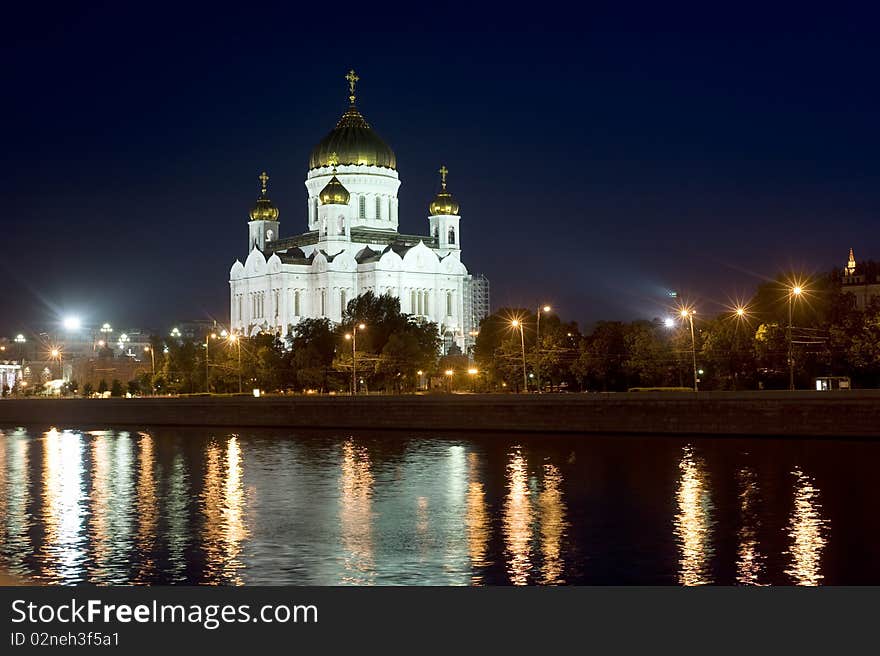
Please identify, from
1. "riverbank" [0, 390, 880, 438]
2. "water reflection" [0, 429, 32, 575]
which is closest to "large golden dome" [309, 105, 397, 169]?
"riverbank" [0, 390, 880, 438]

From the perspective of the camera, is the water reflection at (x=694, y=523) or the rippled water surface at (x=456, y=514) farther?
the rippled water surface at (x=456, y=514)

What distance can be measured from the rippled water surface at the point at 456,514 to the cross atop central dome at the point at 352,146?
58.2 meters

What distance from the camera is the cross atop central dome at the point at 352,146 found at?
101 m

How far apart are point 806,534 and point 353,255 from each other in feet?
254

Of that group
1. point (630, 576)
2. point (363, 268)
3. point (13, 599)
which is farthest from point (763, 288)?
point (13, 599)

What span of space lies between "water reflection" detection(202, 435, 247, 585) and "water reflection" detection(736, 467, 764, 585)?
303 inches

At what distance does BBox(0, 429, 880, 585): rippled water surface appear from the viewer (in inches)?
834

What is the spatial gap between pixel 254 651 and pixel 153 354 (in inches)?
2934

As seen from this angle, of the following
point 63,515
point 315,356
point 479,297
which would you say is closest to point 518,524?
point 63,515

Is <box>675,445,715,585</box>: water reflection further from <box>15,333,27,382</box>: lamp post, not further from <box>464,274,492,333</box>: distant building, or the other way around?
<box>15,333,27,382</box>: lamp post

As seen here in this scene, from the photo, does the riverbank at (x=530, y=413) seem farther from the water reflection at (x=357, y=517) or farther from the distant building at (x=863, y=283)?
the distant building at (x=863, y=283)

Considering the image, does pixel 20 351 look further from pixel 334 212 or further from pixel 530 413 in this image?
pixel 530 413

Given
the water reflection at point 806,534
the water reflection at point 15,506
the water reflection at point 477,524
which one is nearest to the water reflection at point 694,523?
the water reflection at point 806,534

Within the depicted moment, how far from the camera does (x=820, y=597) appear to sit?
18344mm
